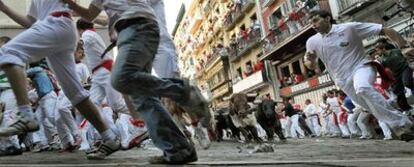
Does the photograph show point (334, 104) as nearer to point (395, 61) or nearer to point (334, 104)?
point (334, 104)

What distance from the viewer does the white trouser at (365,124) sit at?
12.9m

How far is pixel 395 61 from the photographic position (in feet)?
34.3

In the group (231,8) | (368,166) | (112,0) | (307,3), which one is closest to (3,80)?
(112,0)

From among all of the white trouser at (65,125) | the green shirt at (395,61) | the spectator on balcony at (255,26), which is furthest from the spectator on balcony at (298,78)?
the white trouser at (65,125)

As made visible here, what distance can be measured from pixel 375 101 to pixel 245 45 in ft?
117

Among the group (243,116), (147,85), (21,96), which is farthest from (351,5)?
(147,85)

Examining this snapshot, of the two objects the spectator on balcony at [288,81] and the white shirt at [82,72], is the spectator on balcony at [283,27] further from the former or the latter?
the white shirt at [82,72]

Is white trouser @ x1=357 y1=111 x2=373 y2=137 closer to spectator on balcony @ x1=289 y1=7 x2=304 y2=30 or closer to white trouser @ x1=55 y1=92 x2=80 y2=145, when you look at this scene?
white trouser @ x1=55 y1=92 x2=80 y2=145

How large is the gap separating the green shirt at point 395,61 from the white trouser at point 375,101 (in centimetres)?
468

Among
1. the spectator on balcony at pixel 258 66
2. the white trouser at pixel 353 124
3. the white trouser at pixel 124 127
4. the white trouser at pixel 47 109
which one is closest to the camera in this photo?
the white trouser at pixel 124 127

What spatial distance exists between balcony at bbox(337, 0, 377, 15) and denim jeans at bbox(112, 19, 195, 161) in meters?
Answer: 20.4

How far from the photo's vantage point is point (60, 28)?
14.3ft

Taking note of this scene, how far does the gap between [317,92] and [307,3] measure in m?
4.76

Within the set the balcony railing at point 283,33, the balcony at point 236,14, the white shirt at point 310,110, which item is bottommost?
the white shirt at point 310,110
